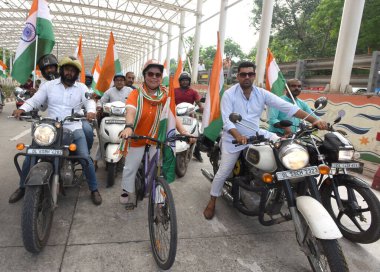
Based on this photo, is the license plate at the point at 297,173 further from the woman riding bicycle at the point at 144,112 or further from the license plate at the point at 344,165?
the woman riding bicycle at the point at 144,112

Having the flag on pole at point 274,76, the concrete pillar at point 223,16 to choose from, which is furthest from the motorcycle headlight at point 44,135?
the concrete pillar at point 223,16

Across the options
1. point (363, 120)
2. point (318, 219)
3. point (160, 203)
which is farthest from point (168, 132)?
point (363, 120)

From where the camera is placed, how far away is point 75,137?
3590mm

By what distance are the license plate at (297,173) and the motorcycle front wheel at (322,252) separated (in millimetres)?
323

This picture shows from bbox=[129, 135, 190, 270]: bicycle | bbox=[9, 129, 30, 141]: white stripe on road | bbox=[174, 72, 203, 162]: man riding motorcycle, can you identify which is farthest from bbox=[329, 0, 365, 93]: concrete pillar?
bbox=[9, 129, 30, 141]: white stripe on road

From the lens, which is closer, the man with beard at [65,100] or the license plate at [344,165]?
the license plate at [344,165]

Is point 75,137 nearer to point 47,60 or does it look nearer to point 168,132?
point 168,132

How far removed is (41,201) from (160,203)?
43.4 inches

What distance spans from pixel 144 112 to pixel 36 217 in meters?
1.43

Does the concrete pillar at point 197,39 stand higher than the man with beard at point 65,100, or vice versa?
the concrete pillar at point 197,39

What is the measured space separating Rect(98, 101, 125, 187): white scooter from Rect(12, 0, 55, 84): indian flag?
1.25 m

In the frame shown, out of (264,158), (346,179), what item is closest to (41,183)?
(264,158)

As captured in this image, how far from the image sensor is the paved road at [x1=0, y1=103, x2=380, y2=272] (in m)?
2.58

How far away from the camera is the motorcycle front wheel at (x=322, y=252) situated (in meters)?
2.11
